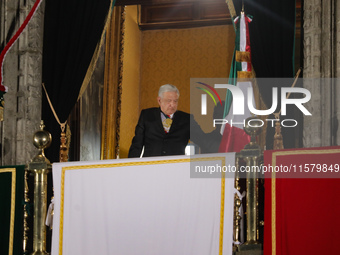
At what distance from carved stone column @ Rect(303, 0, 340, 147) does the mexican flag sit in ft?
2.24

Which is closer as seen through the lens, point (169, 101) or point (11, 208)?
point (11, 208)

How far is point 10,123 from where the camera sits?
6152mm

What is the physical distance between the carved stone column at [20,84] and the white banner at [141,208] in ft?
8.49

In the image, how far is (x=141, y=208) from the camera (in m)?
3.58

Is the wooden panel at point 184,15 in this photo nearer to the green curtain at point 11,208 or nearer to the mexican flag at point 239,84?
the mexican flag at point 239,84

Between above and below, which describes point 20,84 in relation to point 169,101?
above

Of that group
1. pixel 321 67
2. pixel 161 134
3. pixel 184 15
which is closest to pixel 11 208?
pixel 161 134

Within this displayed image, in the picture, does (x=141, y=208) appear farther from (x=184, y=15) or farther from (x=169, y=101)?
(x=184, y=15)

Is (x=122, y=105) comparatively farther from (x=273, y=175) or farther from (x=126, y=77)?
(x=273, y=175)

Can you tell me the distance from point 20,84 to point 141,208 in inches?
132

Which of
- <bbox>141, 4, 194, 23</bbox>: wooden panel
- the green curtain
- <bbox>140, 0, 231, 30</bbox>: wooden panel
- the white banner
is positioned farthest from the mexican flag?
<bbox>141, 4, 194, 23</bbox>: wooden panel

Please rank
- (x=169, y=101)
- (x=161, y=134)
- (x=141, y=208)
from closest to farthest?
(x=141, y=208) → (x=169, y=101) → (x=161, y=134)

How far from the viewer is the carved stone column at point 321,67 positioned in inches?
210

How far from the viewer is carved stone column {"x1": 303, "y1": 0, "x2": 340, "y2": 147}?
17.5ft
